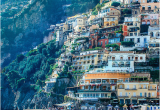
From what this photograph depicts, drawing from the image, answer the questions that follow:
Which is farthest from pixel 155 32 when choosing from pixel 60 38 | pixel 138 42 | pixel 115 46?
pixel 60 38

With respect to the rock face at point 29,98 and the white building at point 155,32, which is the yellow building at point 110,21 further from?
the rock face at point 29,98

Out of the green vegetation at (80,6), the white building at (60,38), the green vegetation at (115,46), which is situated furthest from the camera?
the green vegetation at (80,6)

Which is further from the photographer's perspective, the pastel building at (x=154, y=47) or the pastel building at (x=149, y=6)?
the pastel building at (x=149, y=6)

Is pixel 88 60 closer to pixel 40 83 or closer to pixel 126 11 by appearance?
pixel 40 83

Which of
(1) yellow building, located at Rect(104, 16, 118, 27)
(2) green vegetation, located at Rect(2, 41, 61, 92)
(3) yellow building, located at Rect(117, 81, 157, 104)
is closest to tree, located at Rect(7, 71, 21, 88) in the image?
(2) green vegetation, located at Rect(2, 41, 61, 92)

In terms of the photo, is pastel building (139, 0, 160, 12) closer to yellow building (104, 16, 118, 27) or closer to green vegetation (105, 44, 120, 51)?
yellow building (104, 16, 118, 27)

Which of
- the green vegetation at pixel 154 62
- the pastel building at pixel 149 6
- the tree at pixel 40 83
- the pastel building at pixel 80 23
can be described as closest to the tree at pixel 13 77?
the tree at pixel 40 83

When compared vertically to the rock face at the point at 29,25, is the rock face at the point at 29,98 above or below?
below
